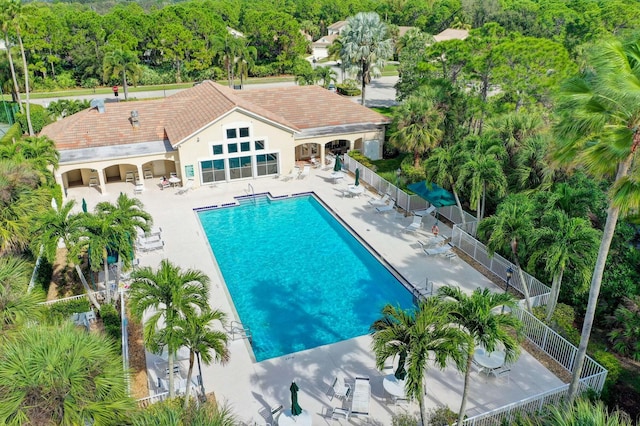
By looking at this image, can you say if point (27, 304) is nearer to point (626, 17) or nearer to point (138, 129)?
point (138, 129)

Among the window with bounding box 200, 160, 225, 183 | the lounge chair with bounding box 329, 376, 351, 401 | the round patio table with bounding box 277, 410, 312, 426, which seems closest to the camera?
the round patio table with bounding box 277, 410, 312, 426

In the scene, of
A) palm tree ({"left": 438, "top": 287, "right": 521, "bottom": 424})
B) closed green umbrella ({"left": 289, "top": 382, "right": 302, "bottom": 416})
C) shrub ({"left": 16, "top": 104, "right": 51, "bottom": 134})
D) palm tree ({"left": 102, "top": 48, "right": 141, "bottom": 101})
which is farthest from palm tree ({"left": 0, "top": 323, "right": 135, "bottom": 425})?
palm tree ({"left": 102, "top": 48, "right": 141, "bottom": 101})


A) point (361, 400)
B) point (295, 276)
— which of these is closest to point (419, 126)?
point (295, 276)

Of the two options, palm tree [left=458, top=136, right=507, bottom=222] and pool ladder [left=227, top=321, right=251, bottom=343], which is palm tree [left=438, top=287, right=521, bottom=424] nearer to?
pool ladder [left=227, top=321, right=251, bottom=343]

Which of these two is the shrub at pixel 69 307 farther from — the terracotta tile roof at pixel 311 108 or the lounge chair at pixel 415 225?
the terracotta tile roof at pixel 311 108

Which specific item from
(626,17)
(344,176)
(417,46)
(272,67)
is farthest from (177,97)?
(626,17)

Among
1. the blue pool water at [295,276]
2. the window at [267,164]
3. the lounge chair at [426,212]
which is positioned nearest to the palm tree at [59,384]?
the blue pool water at [295,276]
